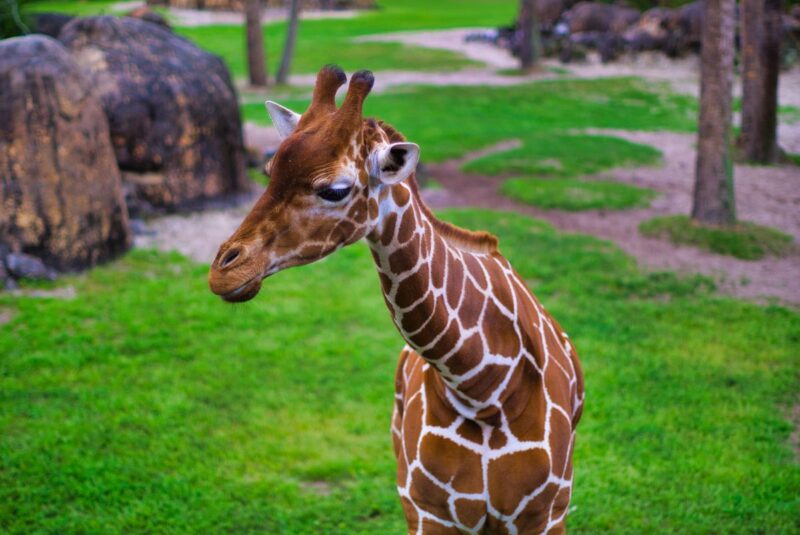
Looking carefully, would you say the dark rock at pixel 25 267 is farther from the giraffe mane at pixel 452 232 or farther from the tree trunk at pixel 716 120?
the tree trunk at pixel 716 120

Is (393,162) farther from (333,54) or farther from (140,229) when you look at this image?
(333,54)

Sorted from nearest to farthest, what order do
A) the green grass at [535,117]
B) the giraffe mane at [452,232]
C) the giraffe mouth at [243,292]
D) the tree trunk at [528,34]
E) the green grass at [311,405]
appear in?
the giraffe mouth at [243,292], the giraffe mane at [452,232], the green grass at [311,405], the green grass at [535,117], the tree trunk at [528,34]

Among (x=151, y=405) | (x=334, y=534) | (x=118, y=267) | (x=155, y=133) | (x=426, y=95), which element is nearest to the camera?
(x=334, y=534)

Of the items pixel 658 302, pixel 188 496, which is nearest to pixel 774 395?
pixel 658 302

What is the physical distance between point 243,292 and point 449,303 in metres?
0.77

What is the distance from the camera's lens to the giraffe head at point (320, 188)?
92.5 inches

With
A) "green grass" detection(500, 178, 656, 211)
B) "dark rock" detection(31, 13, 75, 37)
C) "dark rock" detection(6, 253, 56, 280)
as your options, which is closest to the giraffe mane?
"dark rock" detection(6, 253, 56, 280)

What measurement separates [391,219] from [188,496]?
3090mm

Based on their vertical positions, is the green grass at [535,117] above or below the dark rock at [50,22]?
below

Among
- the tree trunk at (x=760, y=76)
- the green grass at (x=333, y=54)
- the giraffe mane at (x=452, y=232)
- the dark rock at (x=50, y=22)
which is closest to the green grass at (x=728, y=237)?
the tree trunk at (x=760, y=76)

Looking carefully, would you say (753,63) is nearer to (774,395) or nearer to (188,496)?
(774,395)

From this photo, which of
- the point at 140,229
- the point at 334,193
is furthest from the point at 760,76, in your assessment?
the point at 334,193

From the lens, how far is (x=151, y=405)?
591cm

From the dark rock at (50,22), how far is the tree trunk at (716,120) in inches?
426
